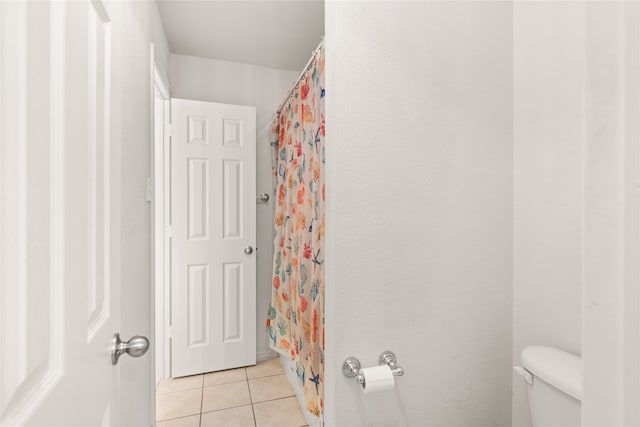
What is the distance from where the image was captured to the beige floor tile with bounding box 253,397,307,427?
1.78 meters

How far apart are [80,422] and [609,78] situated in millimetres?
790

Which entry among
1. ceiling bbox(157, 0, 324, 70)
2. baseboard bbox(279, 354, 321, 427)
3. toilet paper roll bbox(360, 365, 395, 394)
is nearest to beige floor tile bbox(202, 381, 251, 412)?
baseboard bbox(279, 354, 321, 427)

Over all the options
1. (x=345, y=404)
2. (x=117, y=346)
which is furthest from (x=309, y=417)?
(x=117, y=346)

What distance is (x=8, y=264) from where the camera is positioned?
0.31 metres

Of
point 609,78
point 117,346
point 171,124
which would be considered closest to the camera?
point 609,78

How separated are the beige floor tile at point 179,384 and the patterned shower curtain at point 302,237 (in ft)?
1.91

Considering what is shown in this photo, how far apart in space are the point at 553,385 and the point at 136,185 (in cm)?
155

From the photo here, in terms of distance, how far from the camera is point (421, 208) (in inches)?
43.4

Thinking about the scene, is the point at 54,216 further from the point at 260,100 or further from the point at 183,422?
the point at 260,100

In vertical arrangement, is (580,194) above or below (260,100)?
below

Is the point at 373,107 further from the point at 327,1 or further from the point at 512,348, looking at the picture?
the point at 512,348

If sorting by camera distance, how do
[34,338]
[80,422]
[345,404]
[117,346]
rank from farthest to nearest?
[345,404]
[117,346]
[80,422]
[34,338]

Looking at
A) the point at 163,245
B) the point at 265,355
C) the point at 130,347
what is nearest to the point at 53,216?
the point at 130,347

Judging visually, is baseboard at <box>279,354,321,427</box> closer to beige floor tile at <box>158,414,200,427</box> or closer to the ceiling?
beige floor tile at <box>158,414,200,427</box>
